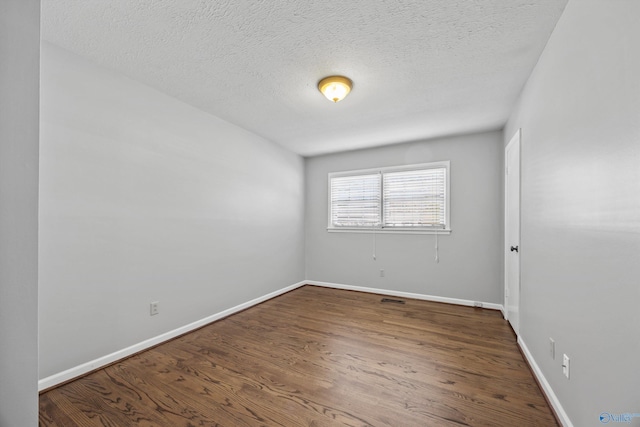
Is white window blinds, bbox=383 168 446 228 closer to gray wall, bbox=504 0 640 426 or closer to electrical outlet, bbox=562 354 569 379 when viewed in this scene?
gray wall, bbox=504 0 640 426

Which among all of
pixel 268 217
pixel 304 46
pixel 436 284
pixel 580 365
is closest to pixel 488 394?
pixel 580 365

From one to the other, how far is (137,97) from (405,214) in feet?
12.3

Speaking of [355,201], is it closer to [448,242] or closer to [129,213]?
[448,242]

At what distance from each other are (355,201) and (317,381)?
10.4 ft

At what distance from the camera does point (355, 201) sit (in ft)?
15.5

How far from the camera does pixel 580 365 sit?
1381mm

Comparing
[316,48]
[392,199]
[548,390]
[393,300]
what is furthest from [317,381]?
[392,199]

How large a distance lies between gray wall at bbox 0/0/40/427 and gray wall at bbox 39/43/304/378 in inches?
62.6

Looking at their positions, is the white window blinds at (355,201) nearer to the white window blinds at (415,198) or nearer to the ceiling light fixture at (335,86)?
the white window blinds at (415,198)

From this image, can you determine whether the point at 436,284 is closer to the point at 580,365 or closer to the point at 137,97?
the point at 580,365

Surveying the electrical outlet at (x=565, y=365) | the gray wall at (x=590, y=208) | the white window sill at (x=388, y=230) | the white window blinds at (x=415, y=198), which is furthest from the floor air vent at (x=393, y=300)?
the electrical outlet at (x=565, y=365)

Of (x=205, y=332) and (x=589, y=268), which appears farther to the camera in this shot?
(x=205, y=332)

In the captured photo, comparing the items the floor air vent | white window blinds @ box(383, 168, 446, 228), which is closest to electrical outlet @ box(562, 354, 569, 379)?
the floor air vent

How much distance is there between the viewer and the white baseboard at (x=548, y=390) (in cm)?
152
